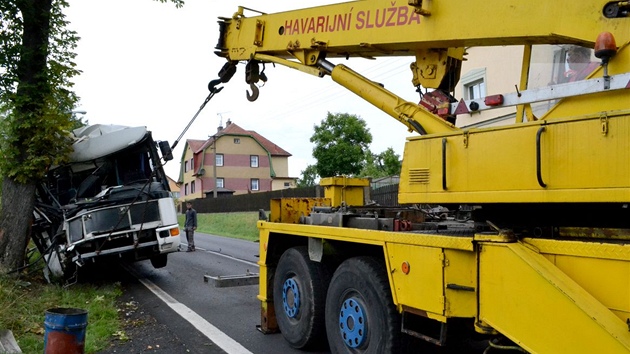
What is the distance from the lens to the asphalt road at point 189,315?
6.34 m

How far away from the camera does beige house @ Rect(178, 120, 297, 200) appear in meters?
59.1

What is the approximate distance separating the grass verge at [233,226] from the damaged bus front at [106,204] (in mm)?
12820

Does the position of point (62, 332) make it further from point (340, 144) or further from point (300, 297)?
point (340, 144)

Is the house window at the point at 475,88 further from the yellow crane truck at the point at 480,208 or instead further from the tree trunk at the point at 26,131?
the tree trunk at the point at 26,131

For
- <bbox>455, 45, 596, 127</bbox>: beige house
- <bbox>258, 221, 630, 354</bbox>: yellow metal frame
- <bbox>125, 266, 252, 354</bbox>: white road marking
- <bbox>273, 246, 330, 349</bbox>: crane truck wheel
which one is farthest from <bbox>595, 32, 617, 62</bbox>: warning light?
<bbox>125, 266, 252, 354</bbox>: white road marking

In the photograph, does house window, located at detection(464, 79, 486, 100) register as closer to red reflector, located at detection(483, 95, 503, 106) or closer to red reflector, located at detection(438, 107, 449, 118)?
red reflector, located at detection(438, 107, 449, 118)

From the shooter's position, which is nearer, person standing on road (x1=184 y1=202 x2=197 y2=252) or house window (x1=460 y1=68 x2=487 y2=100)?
house window (x1=460 y1=68 x2=487 y2=100)

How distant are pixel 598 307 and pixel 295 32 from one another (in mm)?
4543

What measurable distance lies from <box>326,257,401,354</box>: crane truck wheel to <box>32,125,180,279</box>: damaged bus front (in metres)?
5.11

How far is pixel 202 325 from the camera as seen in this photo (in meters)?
7.29

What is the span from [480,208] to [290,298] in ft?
8.64

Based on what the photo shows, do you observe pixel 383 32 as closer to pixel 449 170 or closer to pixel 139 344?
pixel 449 170

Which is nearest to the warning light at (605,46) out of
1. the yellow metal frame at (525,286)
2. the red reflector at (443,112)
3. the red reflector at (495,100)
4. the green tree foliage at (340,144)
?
the red reflector at (495,100)

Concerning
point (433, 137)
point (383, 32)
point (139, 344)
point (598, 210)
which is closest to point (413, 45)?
point (383, 32)
